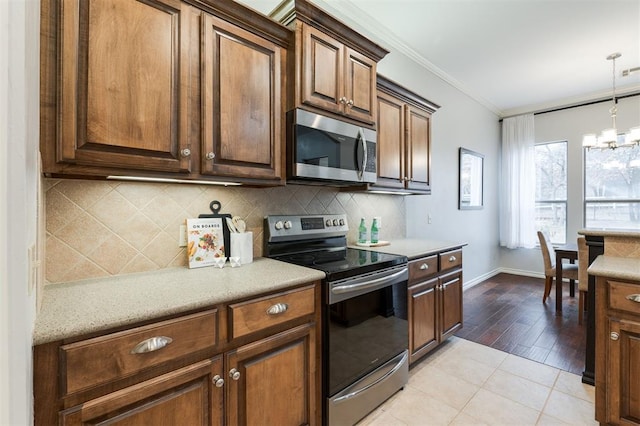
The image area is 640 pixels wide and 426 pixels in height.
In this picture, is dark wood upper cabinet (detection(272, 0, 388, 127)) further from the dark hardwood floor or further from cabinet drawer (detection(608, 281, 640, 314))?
the dark hardwood floor

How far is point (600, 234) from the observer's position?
1.95 m

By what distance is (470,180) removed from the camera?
4328mm

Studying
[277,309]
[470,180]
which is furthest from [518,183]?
[277,309]

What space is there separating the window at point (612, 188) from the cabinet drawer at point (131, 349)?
5.79 meters

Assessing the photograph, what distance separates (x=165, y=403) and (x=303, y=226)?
4.15 feet

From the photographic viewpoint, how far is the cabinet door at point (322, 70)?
1658mm

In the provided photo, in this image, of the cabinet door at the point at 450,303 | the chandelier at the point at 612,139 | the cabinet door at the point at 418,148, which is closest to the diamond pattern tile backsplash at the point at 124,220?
the cabinet door at the point at 418,148

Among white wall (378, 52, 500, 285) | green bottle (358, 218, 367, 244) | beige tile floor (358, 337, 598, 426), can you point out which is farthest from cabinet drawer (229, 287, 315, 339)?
white wall (378, 52, 500, 285)

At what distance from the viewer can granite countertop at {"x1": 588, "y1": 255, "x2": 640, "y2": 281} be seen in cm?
146

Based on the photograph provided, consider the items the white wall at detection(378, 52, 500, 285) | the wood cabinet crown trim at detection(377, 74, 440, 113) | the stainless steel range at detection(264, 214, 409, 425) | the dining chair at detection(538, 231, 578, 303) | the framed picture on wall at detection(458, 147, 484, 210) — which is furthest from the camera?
the framed picture on wall at detection(458, 147, 484, 210)

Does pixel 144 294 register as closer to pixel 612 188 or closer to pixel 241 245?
pixel 241 245

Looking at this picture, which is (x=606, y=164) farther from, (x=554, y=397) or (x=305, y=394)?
(x=305, y=394)

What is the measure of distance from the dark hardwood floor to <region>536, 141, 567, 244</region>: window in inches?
43.1

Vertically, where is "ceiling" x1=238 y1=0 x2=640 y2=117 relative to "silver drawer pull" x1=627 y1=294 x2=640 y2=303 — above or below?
above
